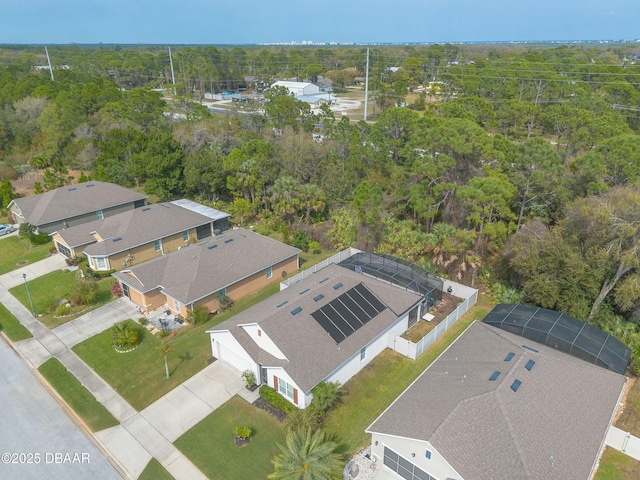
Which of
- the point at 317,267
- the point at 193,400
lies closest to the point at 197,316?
the point at 193,400

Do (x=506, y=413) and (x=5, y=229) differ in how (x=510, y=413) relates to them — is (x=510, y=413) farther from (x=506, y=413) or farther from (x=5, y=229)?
(x=5, y=229)

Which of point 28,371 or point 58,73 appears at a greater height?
point 58,73

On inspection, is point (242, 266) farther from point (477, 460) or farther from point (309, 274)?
point (477, 460)

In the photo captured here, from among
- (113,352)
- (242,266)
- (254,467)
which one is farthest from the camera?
(242,266)

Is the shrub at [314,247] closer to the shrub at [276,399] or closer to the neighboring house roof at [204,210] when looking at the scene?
the neighboring house roof at [204,210]

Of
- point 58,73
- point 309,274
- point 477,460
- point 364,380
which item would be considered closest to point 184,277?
point 309,274

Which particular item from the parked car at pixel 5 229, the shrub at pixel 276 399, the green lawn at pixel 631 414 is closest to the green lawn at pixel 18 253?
the parked car at pixel 5 229
